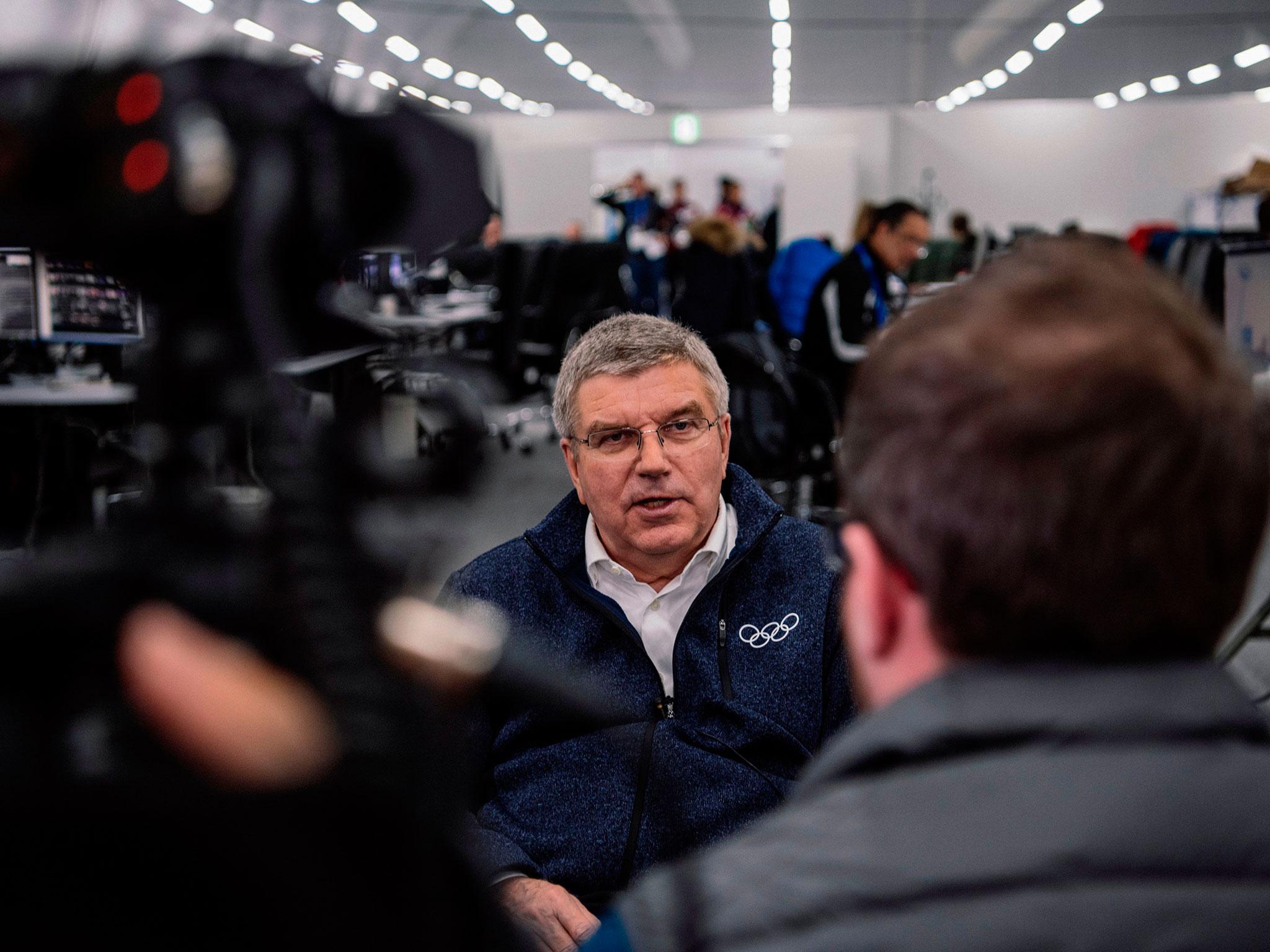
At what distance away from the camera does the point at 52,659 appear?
335 millimetres

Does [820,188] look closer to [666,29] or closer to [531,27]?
[666,29]

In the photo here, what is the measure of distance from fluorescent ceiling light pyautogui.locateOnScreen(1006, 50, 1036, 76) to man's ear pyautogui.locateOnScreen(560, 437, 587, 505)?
32.7 feet

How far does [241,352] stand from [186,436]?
0.12 ft

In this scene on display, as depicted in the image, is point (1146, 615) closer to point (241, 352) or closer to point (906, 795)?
point (906, 795)

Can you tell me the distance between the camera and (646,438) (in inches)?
61.4

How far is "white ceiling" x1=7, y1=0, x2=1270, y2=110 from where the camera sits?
8.13 m

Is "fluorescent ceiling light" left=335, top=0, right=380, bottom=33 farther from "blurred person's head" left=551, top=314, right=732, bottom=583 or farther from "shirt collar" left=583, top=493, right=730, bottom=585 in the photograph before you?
"shirt collar" left=583, top=493, right=730, bottom=585

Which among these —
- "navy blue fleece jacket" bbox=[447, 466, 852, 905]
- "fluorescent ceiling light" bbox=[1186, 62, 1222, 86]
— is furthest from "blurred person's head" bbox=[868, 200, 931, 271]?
"fluorescent ceiling light" bbox=[1186, 62, 1222, 86]

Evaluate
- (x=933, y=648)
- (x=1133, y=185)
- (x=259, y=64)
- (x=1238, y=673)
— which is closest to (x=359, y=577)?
(x=259, y=64)

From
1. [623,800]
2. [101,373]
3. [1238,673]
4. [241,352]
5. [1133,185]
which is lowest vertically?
[1238,673]

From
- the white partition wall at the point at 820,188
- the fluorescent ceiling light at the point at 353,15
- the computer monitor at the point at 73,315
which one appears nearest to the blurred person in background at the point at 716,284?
the fluorescent ceiling light at the point at 353,15

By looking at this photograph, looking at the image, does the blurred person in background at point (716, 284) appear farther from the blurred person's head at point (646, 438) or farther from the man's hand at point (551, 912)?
the man's hand at point (551, 912)

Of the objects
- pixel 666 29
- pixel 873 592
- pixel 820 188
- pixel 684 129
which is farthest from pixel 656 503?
pixel 684 129

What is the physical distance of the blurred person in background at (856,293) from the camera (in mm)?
4258
